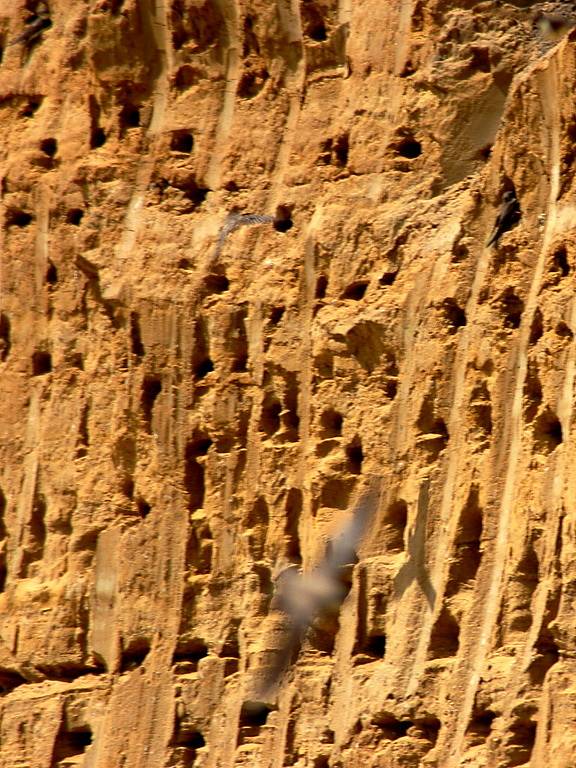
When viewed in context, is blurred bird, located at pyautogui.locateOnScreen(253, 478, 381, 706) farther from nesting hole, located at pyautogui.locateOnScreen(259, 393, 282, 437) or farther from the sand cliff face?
nesting hole, located at pyautogui.locateOnScreen(259, 393, 282, 437)

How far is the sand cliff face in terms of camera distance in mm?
13711

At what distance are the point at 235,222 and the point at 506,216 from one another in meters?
2.40

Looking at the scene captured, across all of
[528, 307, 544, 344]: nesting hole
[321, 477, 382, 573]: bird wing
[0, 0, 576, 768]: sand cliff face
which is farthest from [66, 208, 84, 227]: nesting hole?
[528, 307, 544, 344]: nesting hole

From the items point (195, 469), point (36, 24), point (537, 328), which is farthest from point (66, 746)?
point (36, 24)

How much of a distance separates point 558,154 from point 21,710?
5.33m

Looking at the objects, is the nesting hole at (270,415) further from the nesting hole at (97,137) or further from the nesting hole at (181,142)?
the nesting hole at (97,137)

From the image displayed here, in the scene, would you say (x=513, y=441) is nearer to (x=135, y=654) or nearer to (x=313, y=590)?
(x=313, y=590)

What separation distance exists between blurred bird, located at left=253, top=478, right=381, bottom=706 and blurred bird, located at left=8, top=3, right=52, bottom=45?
4864 millimetres

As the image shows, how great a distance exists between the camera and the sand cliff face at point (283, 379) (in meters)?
13.7

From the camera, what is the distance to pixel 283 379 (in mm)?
15305

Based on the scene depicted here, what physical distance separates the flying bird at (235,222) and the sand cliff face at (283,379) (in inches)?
2.2

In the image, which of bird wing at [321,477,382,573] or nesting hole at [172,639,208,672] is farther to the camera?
nesting hole at [172,639,208,672]

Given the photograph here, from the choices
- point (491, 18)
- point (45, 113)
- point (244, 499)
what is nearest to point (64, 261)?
point (45, 113)

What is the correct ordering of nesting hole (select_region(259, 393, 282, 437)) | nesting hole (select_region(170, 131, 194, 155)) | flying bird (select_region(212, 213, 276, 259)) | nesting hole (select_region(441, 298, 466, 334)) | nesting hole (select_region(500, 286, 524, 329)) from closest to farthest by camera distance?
nesting hole (select_region(500, 286, 524, 329)), nesting hole (select_region(441, 298, 466, 334)), nesting hole (select_region(259, 393, 282, 437)), flying bird (select_region(212, 213, 276, 259)), nesting hole (select_region(170, 131, 194, 155))
